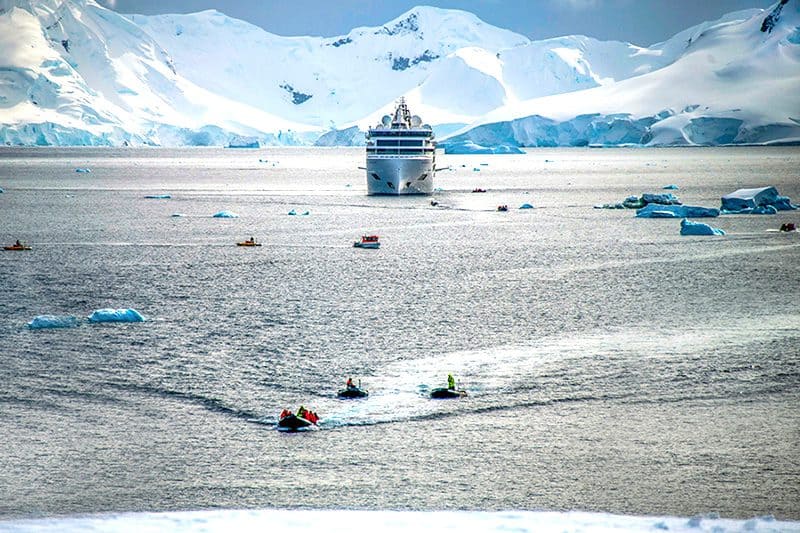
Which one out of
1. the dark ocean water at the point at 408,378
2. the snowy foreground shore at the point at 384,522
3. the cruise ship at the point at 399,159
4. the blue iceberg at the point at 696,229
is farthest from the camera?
the cruise ship at the point at 399,159

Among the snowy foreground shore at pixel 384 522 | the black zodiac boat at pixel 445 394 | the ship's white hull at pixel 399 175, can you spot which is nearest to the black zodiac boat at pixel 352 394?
the black zodiac boat at pixel 445 394

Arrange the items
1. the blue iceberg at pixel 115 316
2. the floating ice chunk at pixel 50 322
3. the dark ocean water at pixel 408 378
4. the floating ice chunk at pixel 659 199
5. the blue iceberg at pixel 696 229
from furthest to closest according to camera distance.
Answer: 1. the floating ice chunk at pixel 659 199
2. the blue iceberg at pixel 696 229
3. the blue iceberg at pixel 115 316
4. the floating ice chunk at pixel 50 322
5. the dark ocean water at pixel 408 378

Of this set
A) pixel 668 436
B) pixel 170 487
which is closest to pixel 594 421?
pixel 668 436

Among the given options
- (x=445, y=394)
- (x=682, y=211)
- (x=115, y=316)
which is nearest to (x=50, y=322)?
(x=115, y=316)

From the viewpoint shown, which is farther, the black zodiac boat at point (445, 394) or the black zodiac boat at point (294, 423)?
the black zodiac boat at point (445, 394)

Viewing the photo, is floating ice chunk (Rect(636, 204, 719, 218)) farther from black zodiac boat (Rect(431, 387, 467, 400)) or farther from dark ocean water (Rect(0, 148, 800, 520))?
black zodiac boat (Rect(431, 387, 467, 400))

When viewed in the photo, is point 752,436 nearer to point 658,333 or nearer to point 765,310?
point 658,333

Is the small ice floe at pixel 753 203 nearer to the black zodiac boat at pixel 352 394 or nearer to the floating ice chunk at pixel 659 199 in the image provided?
the floating ice chunk at pixel 659 199
